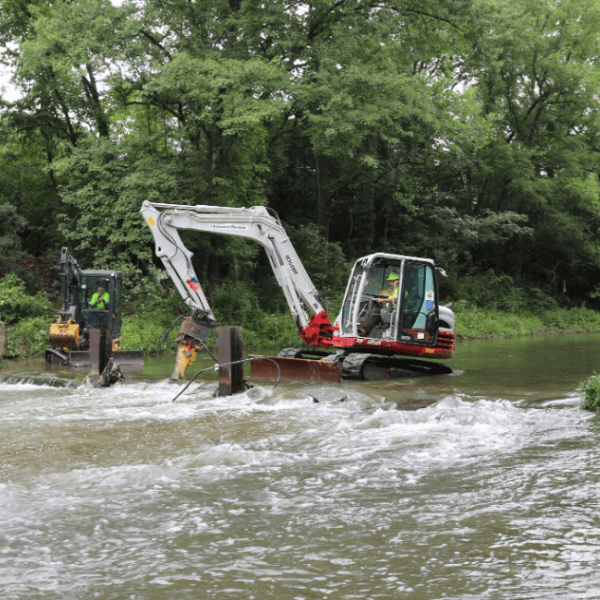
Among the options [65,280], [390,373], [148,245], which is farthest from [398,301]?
[148,245]

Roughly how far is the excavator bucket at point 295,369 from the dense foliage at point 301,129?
25.7 feet

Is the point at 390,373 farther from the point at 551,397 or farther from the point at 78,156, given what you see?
the point at 78,156

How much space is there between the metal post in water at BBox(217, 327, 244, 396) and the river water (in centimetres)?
76

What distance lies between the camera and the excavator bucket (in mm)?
13758

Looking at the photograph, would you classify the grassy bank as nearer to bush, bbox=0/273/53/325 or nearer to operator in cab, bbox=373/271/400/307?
operator in cab, bbox=373/271/400/307

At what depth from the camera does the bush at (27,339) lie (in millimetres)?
19578

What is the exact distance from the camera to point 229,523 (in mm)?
5719

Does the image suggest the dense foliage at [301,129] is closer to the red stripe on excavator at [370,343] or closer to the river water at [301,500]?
the red stripe on excavator at [370,343]

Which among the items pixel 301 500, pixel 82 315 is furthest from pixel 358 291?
pixel 301 500

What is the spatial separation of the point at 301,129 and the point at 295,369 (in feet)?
50.4

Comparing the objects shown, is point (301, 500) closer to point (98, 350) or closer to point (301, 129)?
point (98, 350)

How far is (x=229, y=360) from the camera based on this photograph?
12320mm

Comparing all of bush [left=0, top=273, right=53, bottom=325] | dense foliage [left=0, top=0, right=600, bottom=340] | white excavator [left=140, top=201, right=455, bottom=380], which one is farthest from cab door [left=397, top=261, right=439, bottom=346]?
bush [left=0, top=273, right=53, bottom=325]

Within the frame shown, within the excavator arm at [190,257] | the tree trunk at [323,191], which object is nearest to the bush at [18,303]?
the excavator arm at [190,257]
